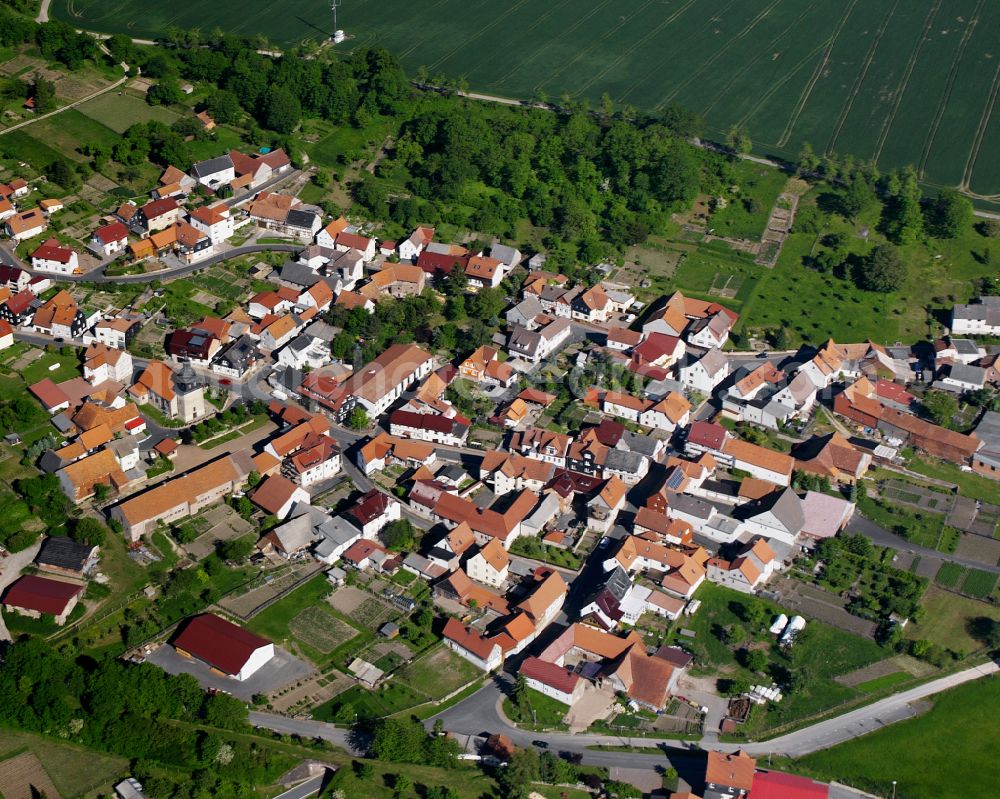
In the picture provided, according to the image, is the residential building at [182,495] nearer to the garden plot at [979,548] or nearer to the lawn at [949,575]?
the lawn at [949,575]

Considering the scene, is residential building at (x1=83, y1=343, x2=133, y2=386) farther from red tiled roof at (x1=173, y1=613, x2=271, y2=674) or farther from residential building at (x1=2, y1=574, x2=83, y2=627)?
red tiled roof at (x1=173, y1=613, x2=271, y2=674)

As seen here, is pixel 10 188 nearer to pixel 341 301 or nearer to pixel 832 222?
pixel 341 301

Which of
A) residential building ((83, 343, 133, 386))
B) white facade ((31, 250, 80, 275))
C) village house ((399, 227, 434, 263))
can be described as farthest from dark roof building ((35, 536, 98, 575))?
village house ((399, 227, 434, 263))

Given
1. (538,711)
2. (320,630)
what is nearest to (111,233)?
(320,630)

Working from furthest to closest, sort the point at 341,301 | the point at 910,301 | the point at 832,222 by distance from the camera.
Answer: the point at 832,222 < the point at 910,301 < the point at 341,301

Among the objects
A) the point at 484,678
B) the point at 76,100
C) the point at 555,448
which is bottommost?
the point at 484,678

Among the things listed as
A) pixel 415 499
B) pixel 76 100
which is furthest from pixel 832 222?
pixel 76 100
